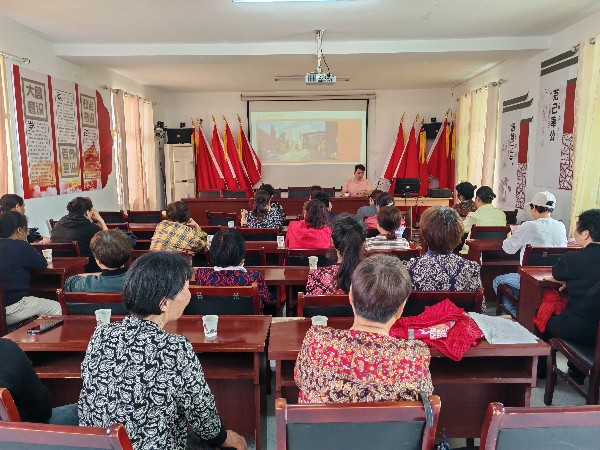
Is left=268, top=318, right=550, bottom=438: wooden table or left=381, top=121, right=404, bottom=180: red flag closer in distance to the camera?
left=268, top=318, right=550, bottom=438: wooden table

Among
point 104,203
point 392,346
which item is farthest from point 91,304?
point 104,203

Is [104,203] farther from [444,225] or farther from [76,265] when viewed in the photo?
[444,225]

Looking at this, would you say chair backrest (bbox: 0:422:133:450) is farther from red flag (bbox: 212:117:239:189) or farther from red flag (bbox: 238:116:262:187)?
red flag (bbox: 238:116:262:187)

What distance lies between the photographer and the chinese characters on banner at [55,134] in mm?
5344

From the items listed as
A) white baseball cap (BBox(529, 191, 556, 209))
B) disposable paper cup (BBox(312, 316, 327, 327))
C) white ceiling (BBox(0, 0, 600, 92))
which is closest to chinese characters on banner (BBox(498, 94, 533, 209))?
white ceiling (BBox(0, 0, 600, 92))

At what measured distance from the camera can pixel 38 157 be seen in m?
5.60

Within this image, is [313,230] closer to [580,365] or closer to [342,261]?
[342,261]

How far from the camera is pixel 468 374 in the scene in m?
1.99

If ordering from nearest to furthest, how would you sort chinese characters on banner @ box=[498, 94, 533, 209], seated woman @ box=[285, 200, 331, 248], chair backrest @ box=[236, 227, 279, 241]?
seated woman @ box=[285, 200, 331, 248] → chair backrest @ box=[236, 227, 279, 241] → chinese characters on banner @ box=[498, 94, 533, 209]

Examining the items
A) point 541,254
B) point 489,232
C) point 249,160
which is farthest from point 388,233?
point 249,160

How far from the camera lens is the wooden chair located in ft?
7.43

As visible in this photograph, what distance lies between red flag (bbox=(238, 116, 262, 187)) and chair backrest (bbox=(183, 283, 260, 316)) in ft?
27.5

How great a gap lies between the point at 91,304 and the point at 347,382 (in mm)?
1528

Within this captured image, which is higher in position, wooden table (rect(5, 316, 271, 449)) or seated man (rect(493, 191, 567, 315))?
seated man (rect(493, 191, 567, 315))
